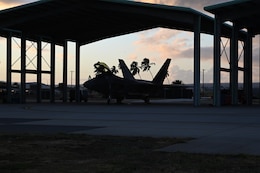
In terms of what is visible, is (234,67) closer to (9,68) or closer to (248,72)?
(248,72)

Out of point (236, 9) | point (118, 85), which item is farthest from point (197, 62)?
point (118, 85)

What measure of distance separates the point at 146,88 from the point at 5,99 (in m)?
16.8

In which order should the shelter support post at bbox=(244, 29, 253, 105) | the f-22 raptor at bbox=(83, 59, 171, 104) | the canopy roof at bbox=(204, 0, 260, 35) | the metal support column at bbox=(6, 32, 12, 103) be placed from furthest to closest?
1. the shelter support post at bbox=(244, 29, 253, 105)
2. the metal support column at bbox=(6, 32, 12, 103)
3. the f-22 raptor at bbox=(83, 59, 171, 104)
4. the canopy roof at bbox=(204, 0, 260, 35)

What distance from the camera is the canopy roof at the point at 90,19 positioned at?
40156mm

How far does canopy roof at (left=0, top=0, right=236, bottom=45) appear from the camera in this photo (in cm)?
4016

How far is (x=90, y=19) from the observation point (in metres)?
47.3

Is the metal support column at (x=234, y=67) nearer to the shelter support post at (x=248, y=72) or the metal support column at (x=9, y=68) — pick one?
the shelter support post at (x=248, y=72)

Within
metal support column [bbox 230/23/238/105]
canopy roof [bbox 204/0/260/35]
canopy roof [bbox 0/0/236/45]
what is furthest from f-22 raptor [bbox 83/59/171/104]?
canopy roof [bbox 204/0/260/35]

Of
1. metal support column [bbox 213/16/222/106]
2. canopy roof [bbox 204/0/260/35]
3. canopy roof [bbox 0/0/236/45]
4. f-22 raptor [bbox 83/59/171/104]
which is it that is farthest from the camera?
f-22 raptor [bbox 83/59/171/104]

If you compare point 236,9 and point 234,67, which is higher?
point 236,9

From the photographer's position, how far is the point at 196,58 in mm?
39594

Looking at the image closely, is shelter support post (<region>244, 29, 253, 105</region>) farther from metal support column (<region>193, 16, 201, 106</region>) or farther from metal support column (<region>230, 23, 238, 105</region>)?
metal support column (<region>193, 16, 201, 106</region>)

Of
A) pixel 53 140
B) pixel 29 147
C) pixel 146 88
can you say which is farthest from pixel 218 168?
pixel 146 88

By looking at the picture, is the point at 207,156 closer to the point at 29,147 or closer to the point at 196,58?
the point at 29,147
